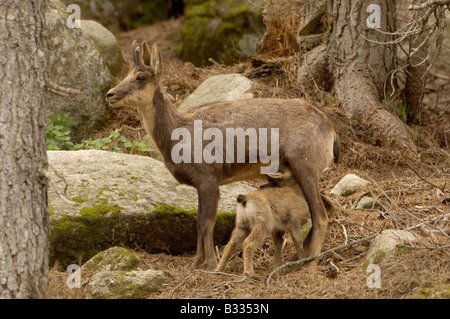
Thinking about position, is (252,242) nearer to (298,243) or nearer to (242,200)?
(242,200)

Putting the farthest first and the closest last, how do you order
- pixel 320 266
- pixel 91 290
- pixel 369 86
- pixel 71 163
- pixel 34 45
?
pixel 369 86 < pixel 71 163 < pixel 320 266 < pixel 91 290 < pixel 34 45

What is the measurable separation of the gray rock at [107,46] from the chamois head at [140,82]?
5213 millimetres

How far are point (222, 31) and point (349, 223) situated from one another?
31.1 ft

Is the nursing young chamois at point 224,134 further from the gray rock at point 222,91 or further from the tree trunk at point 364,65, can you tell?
the tree trunk at point 364,65

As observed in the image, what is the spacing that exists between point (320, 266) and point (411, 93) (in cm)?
497

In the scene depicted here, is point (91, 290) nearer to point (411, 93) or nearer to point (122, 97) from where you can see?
point (122, 97)

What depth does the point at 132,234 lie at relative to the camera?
670 cm

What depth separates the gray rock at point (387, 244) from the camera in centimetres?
557

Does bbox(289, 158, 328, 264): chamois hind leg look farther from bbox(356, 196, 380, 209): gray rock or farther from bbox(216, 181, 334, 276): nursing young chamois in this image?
bbox(356, 196, 380, 209): gray rock

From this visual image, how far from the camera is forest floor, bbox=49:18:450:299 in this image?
514 centimetres

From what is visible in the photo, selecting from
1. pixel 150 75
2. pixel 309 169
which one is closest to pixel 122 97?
pixel 150 75

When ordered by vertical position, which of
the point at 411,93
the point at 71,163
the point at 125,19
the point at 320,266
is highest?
the point at 125,19

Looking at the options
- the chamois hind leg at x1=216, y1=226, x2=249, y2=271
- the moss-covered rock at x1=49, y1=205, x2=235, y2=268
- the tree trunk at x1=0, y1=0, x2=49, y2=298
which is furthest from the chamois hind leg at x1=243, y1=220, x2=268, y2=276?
the tree trunk at x1=0, y1=0, x2=49, y2=298

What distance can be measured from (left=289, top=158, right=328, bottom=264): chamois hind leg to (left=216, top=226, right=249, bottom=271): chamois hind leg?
767 millimetres
